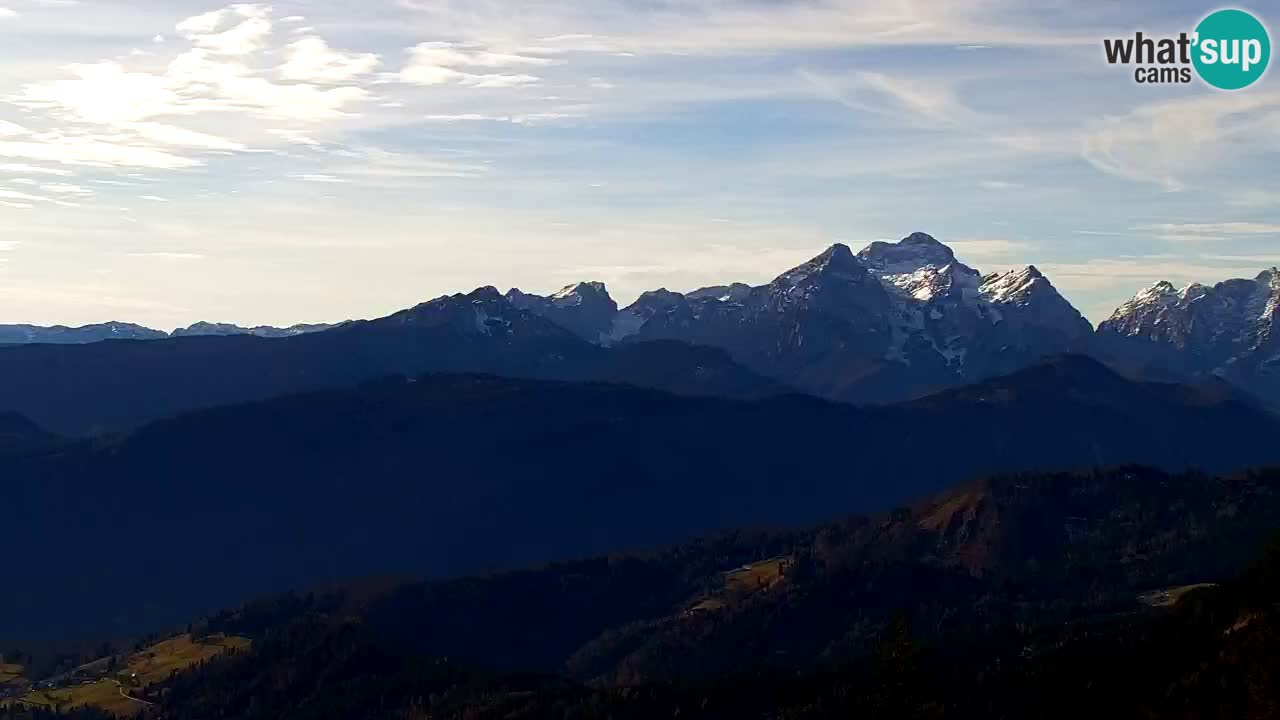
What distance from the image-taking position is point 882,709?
5994 inches

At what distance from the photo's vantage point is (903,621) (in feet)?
505

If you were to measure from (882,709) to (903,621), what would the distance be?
886 cm
